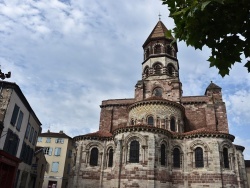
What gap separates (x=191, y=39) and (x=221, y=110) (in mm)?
27765

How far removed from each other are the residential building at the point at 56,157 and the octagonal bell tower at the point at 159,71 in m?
18.1

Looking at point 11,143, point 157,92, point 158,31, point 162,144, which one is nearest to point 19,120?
point 11,143

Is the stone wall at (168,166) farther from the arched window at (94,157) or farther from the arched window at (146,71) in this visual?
the arched window at (146,71)

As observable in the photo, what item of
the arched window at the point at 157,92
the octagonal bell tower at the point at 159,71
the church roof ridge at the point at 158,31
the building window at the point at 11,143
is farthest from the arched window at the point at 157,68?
the building window at the point at 11,143

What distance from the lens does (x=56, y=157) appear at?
4475 centimetres

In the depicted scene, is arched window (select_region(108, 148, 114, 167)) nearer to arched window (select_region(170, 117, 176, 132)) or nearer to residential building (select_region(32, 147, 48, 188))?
arched window (select_region(170, 117, 176, 132))

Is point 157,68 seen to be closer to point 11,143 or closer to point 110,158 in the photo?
point 110,158

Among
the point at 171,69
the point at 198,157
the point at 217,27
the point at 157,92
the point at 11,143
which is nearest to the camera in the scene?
the point at 217,27

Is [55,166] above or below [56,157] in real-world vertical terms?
below

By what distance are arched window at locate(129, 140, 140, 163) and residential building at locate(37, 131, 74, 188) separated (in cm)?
2171

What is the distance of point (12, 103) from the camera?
65.4 ft

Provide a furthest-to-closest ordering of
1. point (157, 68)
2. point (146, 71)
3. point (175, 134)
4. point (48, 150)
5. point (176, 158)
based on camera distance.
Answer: point (48, 150) → point (146, 71) → point (157, 68) → point (175, 134) → point (176, 158)

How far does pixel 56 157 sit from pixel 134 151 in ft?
84.9

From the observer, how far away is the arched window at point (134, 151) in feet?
76.7
